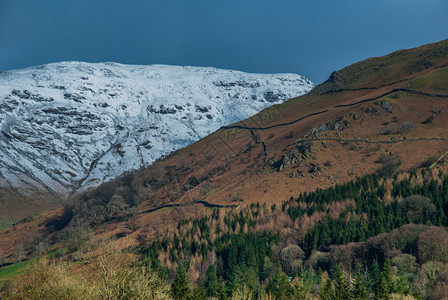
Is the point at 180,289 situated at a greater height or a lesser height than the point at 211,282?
greater

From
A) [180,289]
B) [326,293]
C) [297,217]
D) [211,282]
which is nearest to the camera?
[180,289]

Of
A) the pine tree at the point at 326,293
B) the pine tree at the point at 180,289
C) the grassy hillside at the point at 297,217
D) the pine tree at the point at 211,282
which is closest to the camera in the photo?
the pine tree at the point at 180,289

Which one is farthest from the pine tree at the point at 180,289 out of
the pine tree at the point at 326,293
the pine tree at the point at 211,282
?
the pine tree at the point at 211,282

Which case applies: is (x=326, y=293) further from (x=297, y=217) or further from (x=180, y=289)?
(x=297, y=217)

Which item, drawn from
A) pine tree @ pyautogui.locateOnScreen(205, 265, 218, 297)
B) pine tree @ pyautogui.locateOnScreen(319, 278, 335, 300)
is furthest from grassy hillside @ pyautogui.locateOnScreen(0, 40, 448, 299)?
pine tree @ pyautogui.locateOnScreen(205, 265, 218, 297)

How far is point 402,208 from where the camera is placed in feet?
304

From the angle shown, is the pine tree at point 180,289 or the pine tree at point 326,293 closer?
the pine tree at point 180,289

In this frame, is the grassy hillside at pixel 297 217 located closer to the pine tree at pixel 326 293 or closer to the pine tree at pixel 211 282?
the pine tree at pixel 326 293

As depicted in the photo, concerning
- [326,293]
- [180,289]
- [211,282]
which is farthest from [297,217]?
[180,289]

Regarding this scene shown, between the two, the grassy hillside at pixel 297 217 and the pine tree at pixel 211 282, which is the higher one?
the grassy hillside at pixel 297 217

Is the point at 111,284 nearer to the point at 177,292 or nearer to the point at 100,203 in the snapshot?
the point at 177,292

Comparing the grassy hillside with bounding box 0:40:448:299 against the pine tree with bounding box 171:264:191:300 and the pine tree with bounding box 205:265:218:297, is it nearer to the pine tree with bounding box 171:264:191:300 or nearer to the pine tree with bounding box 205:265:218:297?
the pine tree with bounding box 171:264:191:300

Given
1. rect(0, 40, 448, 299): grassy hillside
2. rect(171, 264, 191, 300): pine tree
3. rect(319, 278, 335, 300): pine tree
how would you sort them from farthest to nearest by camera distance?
rect(0, 40, 448, 299): grassy hillside, rect(319, 278, 335, 300): pine tree, rect(171, 264, 191, 300): pine tree

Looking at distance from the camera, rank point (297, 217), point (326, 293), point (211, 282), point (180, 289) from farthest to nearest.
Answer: point (297, 217) → point (211, 282) → point (326, 293) → point (180, 289)
